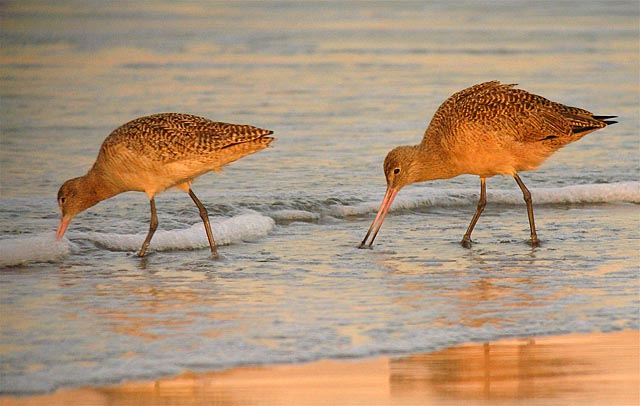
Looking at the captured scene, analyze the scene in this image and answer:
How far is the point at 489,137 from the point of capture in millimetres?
8961

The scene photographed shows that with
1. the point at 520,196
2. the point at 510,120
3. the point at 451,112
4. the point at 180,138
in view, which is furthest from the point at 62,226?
the point at 520,196

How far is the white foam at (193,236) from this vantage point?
9.05m

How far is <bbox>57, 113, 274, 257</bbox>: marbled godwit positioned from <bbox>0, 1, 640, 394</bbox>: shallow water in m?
0.47

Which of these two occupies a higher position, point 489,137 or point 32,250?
point 489,137

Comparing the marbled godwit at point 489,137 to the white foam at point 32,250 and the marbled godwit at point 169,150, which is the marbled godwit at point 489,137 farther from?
the white foam at point 32,250

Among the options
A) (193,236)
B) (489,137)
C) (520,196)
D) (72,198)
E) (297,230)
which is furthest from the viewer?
(520,196)

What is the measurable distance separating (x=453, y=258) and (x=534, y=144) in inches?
46.7

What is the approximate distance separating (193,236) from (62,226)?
3.07 ft

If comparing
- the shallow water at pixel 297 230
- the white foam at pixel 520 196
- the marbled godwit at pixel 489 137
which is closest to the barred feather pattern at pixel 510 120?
the marbled godwit at pixel 489 137

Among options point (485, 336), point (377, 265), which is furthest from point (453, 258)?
point (485, 336)

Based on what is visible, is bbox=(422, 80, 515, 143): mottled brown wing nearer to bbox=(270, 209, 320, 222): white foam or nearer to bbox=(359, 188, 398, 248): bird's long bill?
bbox=(359, 188, 398, 248): bird's long bill

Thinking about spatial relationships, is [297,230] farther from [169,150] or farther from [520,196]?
[520,196]

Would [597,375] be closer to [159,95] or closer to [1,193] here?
[1,193]

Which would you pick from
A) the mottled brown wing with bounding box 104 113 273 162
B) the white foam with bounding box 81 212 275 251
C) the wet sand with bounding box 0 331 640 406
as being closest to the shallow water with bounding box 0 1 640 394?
the white foam with bounding box 81 212 275 251
